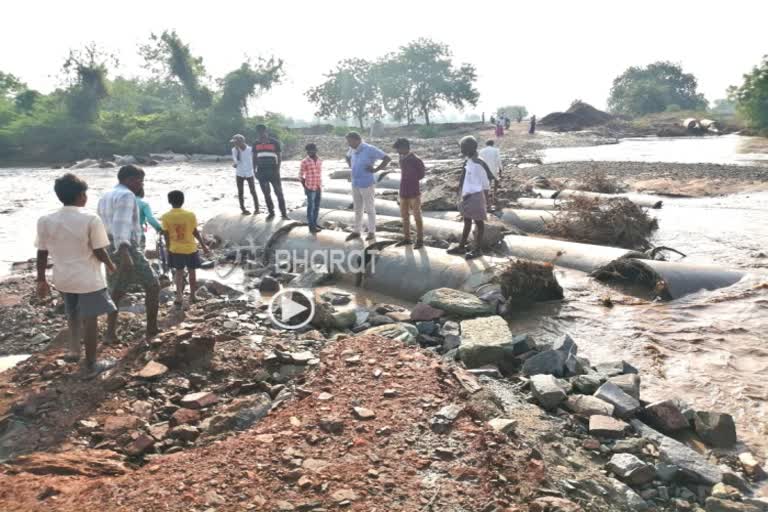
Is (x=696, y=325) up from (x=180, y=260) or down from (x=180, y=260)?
down

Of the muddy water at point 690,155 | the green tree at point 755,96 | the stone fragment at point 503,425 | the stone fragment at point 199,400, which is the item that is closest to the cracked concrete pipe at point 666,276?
the stone fragment at point 503,425

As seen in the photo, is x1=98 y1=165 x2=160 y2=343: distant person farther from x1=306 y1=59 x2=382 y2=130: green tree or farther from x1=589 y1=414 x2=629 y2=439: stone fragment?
x1=306 y1=59 x2=382 y2=130: green tree

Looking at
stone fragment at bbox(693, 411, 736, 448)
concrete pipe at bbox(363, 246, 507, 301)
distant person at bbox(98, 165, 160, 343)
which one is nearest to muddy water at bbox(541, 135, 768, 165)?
concrete pipe at bbox(363, 246, 507, 301)

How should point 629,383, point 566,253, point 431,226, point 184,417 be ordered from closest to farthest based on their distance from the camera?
point 184,417
point 629,383
point 566,253
point 431,226

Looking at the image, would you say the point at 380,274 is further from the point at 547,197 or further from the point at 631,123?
the point at 631,123

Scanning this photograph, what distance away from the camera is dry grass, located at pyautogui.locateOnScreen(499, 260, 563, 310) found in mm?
6395

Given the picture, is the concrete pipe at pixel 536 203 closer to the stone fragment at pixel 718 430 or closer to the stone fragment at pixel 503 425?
the stone fragment at pixel 718 430

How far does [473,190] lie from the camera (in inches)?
278

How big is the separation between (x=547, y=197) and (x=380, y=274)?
296 inches

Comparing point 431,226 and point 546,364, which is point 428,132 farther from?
point 546,364

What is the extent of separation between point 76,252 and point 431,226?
641 centimetres

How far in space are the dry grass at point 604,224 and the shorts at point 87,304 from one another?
319 inches

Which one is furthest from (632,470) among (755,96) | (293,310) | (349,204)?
(755,96)

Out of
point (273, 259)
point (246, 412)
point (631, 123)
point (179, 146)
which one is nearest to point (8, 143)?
point (179, 146)
